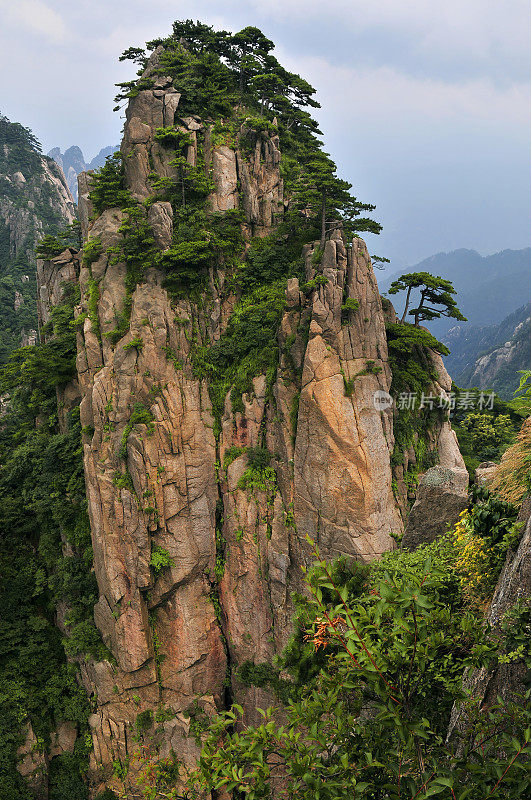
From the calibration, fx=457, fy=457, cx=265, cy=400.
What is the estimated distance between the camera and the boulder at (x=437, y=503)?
7.58 metres

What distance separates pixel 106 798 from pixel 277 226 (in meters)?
26.5

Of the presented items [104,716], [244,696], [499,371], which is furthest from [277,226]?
[499,371]

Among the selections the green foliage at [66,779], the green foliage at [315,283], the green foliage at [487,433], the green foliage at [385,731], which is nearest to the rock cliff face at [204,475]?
the green foliage at [315,283]

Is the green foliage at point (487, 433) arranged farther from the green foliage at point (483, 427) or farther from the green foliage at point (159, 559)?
the green foliage at point (159, 559)

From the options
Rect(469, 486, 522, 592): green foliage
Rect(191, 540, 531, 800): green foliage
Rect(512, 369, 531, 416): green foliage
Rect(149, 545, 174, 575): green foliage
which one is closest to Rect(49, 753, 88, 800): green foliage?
Rect(149, 545, 174, 575): green foliage

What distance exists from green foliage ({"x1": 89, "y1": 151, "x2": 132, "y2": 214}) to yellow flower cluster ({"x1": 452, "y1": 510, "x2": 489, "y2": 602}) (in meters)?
20.9

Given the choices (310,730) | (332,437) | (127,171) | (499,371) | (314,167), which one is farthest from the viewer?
(499,371)

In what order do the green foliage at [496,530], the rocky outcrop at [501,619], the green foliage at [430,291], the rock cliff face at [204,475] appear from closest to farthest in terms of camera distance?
the rocky outcrop at [501,619]
the green foliage at [496,530]
the rock cliff face at [204,475]
the green foliage at [430,291]

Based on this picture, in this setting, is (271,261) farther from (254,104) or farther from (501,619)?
(501,619)

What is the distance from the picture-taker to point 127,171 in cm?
2222

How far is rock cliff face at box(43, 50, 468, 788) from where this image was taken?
1734 centimetres

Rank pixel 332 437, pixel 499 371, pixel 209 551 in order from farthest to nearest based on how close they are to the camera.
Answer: pixel 499 371 → pixel 209 551 → pixel 332 437

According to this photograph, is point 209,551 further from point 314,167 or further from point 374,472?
point 314,167

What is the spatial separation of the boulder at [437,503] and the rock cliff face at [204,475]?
887cm
